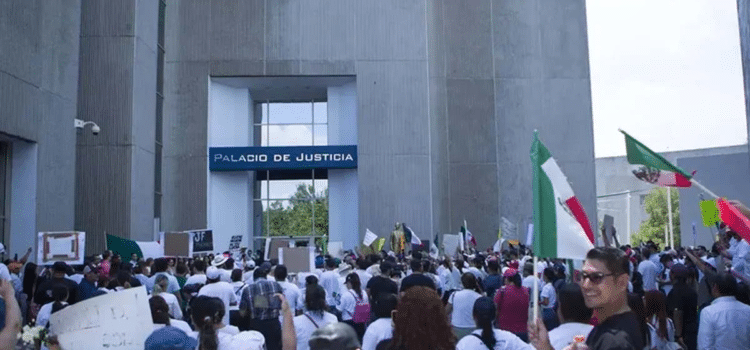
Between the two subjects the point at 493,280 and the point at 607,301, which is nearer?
the point at 607,301

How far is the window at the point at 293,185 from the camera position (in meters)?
39.4

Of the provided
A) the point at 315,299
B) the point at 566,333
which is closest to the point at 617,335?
the point at 566,333

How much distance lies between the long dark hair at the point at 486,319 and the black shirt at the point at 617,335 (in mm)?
2184

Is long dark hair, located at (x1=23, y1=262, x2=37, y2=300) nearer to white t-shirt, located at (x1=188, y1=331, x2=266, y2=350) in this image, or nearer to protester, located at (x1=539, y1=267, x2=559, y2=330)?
protester, located at (x1=539, y1=267, x2=559, y2=330)

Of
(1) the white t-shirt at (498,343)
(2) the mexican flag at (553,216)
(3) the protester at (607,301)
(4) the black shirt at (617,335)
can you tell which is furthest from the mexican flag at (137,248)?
(4) the black shirt at (617,335)

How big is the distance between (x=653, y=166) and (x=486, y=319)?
327 cm

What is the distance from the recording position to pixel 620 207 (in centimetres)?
8019

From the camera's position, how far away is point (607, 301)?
4148 mm

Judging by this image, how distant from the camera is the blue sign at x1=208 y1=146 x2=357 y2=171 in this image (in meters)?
36.0

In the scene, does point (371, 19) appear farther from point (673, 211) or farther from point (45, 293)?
point (673, 211)

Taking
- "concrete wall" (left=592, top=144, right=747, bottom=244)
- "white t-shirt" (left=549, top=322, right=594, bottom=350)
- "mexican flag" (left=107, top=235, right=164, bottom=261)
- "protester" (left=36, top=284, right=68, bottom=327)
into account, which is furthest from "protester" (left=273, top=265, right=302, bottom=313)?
"concrete wall" (left=592, top=144, right=747, bottom=244)

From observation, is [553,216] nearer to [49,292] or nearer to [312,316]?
[312,316]

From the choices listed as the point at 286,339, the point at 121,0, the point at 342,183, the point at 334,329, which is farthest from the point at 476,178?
the point at 334,329

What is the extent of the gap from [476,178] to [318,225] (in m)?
8.09
